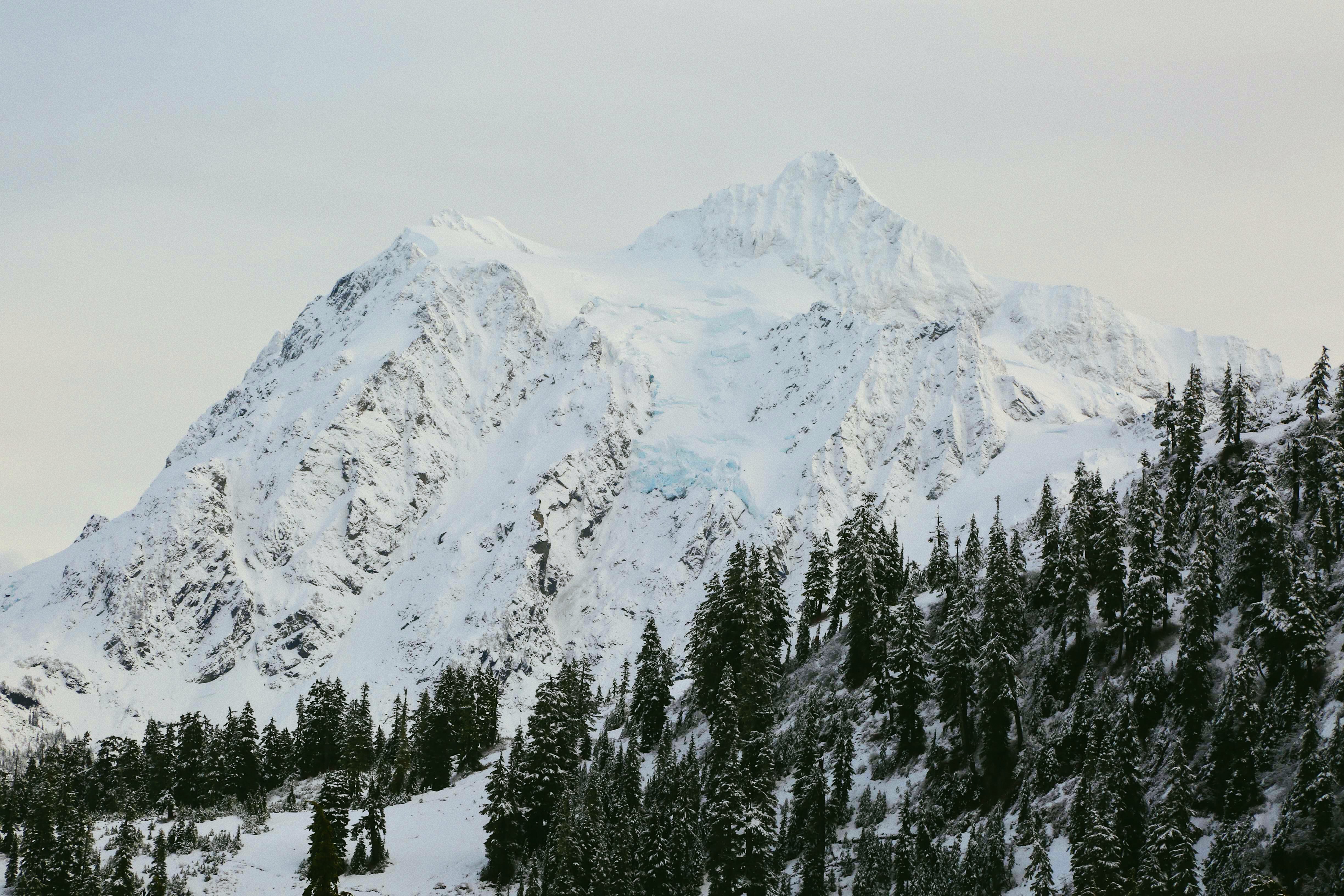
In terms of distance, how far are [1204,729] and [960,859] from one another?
1430 cm

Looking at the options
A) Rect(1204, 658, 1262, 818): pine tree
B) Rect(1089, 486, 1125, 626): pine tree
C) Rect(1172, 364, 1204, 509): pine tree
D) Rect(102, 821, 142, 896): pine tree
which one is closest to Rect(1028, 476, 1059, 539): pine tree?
Rect(1172, 364, 1204, 509): pine tree

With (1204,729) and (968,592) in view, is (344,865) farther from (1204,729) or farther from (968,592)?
(1204,729)

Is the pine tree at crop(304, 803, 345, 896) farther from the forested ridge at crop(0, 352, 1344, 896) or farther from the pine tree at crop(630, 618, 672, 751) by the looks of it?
the pine tree at crop(630, 618, 672, 751)

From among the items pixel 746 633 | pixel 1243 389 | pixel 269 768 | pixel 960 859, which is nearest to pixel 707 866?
pixel 960 859

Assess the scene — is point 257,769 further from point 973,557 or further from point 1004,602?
point 1004,602

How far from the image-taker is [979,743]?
63875 mm

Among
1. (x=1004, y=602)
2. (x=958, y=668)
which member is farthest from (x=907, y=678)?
(x=1004, y=602)

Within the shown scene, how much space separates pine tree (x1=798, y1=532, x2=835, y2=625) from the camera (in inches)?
3809

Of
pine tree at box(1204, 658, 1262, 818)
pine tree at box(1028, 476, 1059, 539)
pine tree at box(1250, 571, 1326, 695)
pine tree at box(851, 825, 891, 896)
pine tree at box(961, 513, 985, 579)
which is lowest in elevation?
pine tree at box(851, 825, 891, 896)

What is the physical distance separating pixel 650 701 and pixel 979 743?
103ft

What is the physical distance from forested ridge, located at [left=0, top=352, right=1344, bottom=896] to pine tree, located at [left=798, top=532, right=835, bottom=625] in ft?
14.6

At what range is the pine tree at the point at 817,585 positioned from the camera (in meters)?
96.8

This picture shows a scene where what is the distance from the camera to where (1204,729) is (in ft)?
171

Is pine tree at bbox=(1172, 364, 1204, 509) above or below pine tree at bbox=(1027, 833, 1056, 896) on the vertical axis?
above
